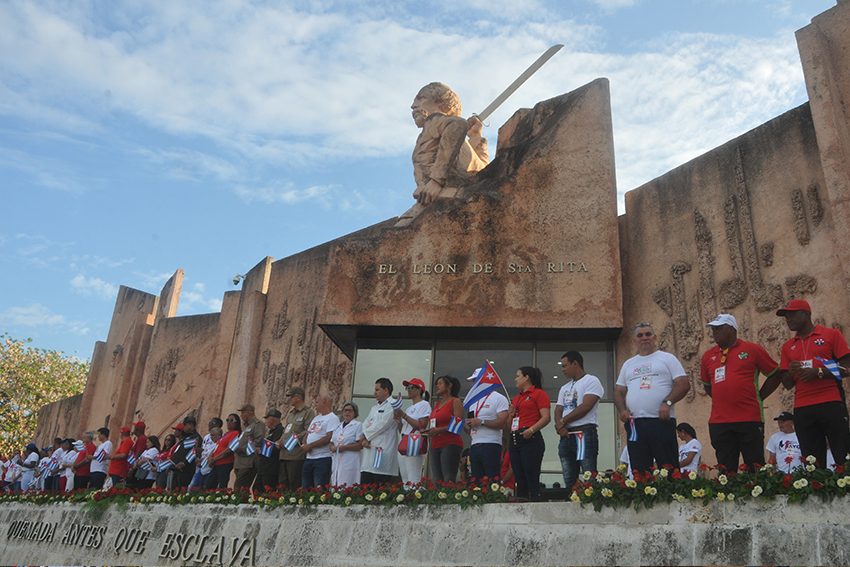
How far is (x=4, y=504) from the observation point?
10820 mm

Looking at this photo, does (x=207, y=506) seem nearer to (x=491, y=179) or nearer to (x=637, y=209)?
(x=491, y=179)

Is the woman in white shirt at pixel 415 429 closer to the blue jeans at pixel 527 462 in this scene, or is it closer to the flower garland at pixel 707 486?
the blue jeans at pixel 527 462

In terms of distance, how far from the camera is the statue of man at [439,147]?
1187 centimetres

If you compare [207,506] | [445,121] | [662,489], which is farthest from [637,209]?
[207,506]

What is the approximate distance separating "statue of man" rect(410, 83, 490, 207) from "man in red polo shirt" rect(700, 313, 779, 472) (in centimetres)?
661

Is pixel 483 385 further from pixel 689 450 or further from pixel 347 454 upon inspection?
pixel 689 450

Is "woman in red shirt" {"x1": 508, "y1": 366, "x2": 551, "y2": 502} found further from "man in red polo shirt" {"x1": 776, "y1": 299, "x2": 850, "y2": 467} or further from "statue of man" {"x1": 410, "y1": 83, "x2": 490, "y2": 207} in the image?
"statue of man" {"x1": 410, "y1": 83, "x2": 490, "y2": 207}

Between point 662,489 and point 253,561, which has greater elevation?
point 662,489

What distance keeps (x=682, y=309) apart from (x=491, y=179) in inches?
144

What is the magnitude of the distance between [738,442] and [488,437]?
226 cm

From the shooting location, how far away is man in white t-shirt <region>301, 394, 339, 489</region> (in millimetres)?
7723

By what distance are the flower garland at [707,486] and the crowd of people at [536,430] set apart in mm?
229

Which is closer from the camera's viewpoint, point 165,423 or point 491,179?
point 491,179

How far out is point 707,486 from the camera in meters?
4.61
